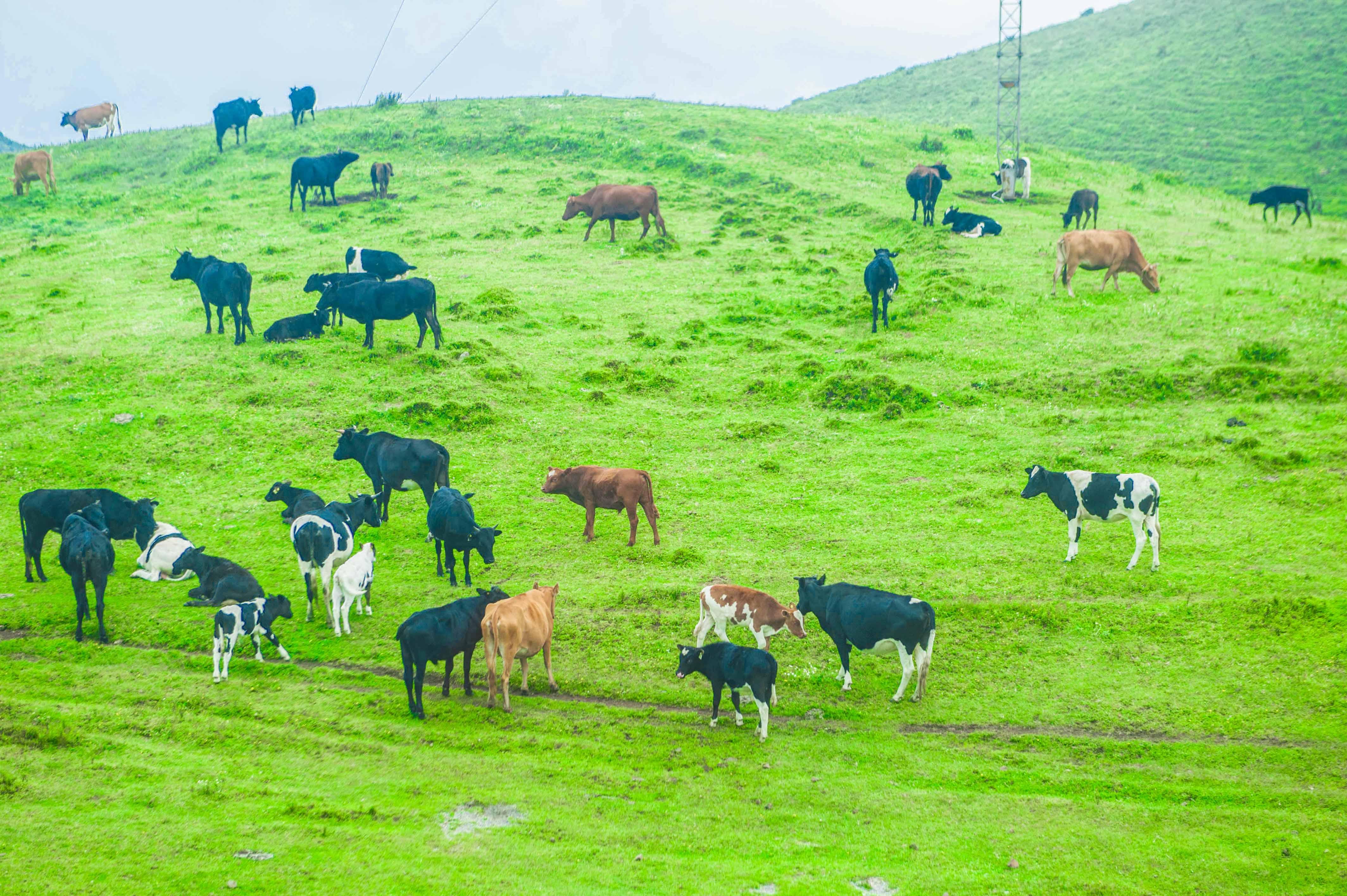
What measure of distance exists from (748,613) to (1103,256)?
1934 cm

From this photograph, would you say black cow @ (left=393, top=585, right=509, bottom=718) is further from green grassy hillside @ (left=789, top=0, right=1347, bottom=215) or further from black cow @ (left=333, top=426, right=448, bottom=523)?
green grassy hillside @ (left=789, top=0, right=1347, bottom=215)

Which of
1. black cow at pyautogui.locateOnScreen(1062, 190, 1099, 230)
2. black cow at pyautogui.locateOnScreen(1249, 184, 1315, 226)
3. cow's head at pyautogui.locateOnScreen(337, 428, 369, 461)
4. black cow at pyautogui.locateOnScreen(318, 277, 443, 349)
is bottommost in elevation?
cow's head at pyautogui.locateOnScreen(337, 428, 369, 461)

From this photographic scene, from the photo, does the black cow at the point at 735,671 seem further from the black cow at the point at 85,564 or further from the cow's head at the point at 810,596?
the black cow at the point at 85,564

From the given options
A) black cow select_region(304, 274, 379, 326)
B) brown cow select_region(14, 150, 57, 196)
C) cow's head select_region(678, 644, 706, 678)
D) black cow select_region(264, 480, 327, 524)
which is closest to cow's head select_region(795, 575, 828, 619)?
cow's head select_region(678, 644, 706, 678)

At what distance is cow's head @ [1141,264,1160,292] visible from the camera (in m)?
25.5

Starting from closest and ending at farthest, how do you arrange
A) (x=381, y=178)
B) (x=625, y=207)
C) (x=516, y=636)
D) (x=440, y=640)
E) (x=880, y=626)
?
1. (x=440, y=640)
2. (x=516, y=636)
3. (x=880, y=626)
4. (x=625, y=207)
5. (x=381, y=178)

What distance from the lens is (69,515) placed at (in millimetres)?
13406

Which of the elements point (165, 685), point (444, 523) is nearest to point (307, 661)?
point (165, 685)

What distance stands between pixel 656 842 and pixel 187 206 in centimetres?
3612

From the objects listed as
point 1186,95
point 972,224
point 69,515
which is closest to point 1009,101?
point 1186,95

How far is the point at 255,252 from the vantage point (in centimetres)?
3030

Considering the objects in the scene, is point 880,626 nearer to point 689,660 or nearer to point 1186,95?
point 689,660

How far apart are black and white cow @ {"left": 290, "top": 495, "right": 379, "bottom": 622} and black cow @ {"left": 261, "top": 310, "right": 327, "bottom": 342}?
10.7 m

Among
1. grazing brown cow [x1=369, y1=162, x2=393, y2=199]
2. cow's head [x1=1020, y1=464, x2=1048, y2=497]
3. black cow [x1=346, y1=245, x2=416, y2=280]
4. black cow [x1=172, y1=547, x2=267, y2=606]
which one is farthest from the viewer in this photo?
grazing brown cow [x1=369, y1=162, x2=393, y2=199]
